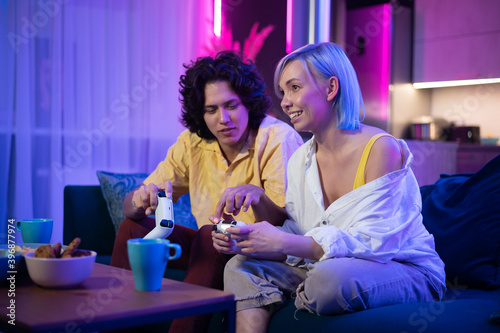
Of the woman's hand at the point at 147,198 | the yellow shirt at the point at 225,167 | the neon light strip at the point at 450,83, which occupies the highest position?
the neon light strip at the point at 450,83

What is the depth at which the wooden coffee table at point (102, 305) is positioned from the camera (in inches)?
35.2

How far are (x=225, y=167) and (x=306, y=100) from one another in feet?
1.76

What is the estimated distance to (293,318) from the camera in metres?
1.45

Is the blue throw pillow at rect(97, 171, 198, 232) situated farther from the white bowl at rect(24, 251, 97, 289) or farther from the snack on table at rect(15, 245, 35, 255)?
the white bowl at rect(24, 251, 97, 289)

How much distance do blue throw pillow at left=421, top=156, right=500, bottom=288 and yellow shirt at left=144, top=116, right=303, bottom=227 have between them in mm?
534

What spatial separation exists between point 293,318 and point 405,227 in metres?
0.38

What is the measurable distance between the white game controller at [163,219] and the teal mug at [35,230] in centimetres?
28

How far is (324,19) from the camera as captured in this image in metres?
4.91

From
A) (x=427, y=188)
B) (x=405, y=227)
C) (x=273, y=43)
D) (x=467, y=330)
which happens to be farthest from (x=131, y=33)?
(x=467, y=330)

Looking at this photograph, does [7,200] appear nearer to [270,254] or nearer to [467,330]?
[270,254]

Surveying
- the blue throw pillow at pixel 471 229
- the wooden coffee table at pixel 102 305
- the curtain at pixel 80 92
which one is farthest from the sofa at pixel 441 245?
the curtain at pixel 80 92

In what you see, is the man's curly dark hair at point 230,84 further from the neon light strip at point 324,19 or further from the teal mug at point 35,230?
the neon light strip at point 324,19

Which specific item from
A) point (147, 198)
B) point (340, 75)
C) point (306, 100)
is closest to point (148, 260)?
point (147, 198)

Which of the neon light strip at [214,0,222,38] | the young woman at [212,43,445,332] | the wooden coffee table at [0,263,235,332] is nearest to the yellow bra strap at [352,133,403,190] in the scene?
the young woman at [212,43,445,332]
